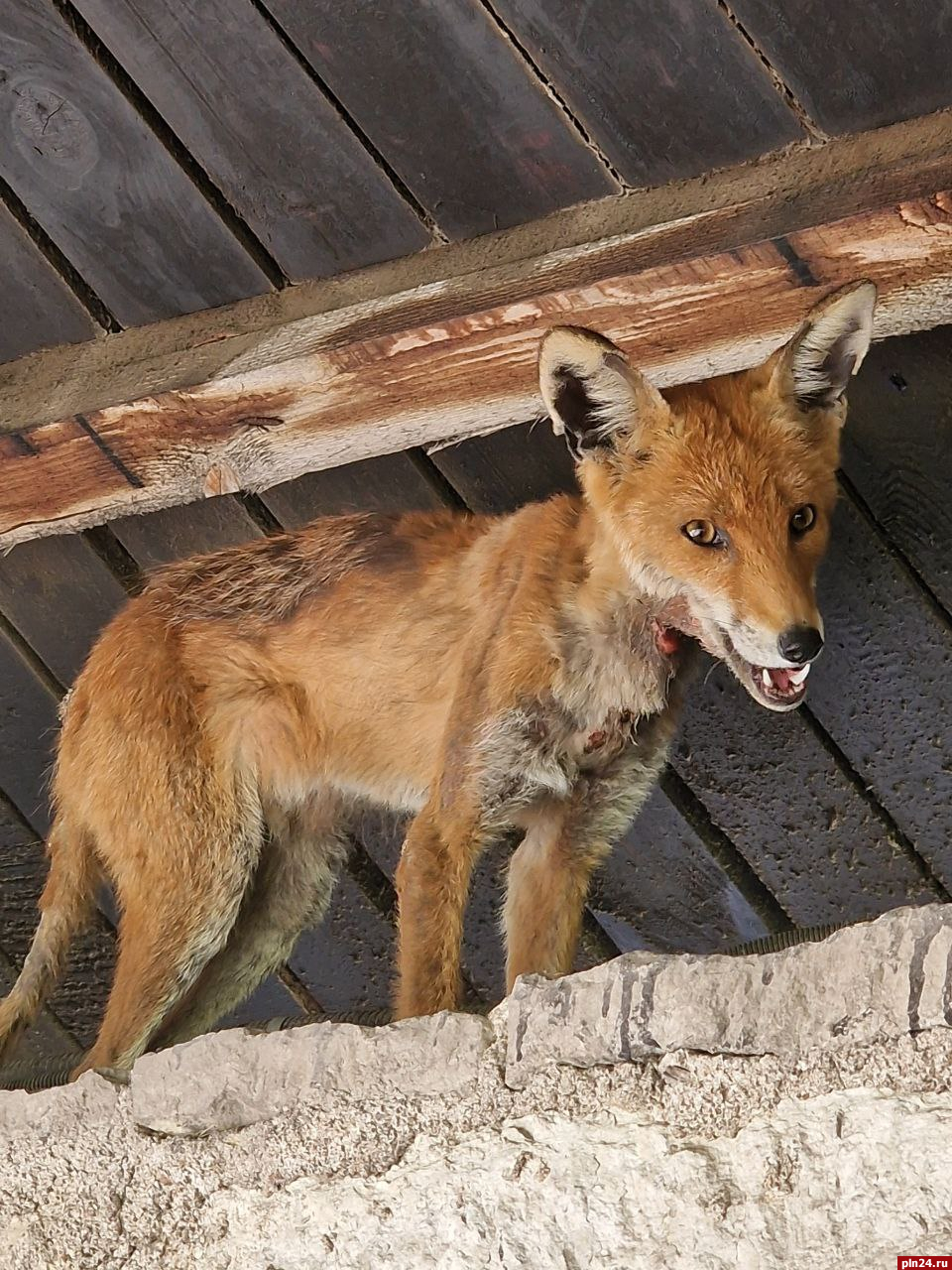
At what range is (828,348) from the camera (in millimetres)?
2428

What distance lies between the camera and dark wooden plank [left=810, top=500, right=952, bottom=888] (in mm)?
3086

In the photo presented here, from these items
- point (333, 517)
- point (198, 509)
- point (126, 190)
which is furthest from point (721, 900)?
point (126, 190)

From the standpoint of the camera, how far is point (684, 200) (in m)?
2.67

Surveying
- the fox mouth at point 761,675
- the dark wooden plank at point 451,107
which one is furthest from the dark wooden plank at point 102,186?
the fox mouth at point 761,675

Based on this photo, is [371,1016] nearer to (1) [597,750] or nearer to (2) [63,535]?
(1) [597,750]

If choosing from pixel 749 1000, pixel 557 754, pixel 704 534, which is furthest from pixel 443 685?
pixel 749 1000

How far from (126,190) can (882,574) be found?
179cm

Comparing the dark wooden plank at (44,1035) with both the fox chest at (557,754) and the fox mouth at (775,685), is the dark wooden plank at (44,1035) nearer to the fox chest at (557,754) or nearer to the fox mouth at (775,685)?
the fox chest at (557,754)

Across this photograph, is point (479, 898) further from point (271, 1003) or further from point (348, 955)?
point (271, 1003)

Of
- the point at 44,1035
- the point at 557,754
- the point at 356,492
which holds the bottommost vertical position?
the point at 44,1035

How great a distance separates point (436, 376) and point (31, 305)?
3.18 feet

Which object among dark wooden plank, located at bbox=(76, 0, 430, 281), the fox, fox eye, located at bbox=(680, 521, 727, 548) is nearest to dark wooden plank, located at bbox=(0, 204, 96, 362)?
dark wooden plank, located at bbox=(76, 0, 430, 281)

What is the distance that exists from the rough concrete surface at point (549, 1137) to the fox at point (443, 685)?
22cm

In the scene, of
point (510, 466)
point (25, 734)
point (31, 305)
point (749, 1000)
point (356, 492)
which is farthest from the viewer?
point (25, 734)
